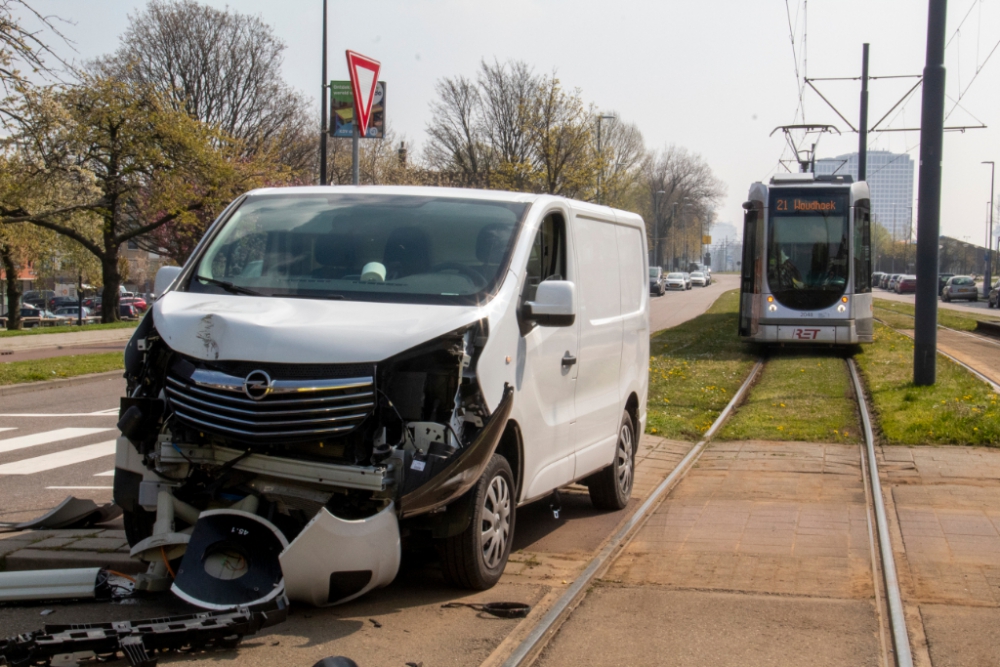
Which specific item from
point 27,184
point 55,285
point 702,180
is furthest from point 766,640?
point 702,180

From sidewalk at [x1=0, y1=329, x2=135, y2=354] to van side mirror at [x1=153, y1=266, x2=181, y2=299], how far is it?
61.3 feet

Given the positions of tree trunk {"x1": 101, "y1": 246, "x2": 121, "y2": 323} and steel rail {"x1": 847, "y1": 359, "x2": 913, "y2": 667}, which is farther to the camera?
tree trunk {"x1": 101, "y1": 246, "x2": 121, "y2": 323}

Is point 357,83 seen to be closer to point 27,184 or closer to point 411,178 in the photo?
point 27,184

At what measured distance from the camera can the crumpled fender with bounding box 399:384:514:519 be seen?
467 centimetres

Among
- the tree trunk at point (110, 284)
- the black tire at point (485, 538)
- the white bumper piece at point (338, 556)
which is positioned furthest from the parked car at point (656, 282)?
the white bumper piece at point (338, 556)

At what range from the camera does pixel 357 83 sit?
11.6 m

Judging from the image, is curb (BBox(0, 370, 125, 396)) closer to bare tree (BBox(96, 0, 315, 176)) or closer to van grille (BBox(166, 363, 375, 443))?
van grille (BBox(166, 363, 375, 443))

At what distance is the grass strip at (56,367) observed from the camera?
16.3 metres

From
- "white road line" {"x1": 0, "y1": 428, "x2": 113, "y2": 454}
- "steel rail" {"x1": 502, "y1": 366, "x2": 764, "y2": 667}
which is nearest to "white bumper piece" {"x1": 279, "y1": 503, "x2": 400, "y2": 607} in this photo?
"steel rail" {"x1": 502, "y1": 366, "x2": 764, "y2": 667}

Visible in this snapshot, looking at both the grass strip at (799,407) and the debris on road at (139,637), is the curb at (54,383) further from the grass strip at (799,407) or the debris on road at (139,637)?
the debris on road at (139,637)

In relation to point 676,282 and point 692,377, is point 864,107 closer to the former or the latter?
point 692,377

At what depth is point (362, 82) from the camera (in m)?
11.8

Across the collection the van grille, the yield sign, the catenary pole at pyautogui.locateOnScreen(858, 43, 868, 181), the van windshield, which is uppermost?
the catenary pole at pyautogui.locateOnScreen(858, 43, 868, 181)

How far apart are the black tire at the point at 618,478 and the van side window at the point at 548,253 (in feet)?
5.64
